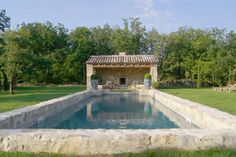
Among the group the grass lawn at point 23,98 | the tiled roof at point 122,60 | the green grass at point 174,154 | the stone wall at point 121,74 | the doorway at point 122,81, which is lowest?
the green grass at point 174,154


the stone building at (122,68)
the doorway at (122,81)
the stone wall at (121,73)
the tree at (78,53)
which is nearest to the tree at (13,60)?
the stone building at (122,68)

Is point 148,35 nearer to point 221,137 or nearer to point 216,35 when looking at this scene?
point 216,35

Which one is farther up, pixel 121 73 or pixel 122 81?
pixel 121 73

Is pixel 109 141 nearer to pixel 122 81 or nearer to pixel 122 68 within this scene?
pixel 122 68

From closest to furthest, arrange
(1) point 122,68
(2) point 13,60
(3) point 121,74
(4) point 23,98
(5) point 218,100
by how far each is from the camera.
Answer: (5) point 218,100 < (4) point 23,98 < (2) point 13,60 < (1) point 122,68 < (3) point 121,74

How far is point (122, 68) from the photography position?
1203 inches

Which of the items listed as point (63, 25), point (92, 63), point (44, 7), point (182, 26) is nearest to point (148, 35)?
point (182, 26)

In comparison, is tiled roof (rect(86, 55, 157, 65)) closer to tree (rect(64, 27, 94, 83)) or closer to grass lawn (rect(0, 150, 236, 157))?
tree (rect(64, 27, 94, 83))

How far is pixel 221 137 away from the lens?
457 cm

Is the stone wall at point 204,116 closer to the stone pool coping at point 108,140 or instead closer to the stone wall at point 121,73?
the stone pool coping at point 108,140

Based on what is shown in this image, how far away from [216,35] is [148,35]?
341 inches

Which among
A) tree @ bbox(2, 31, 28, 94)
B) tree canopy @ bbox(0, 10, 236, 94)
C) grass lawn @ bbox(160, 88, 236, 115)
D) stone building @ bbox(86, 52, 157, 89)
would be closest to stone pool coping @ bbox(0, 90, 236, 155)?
grass lawn @ bbox(160, 88, 236, 115)

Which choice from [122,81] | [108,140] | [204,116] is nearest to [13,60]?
[204,116]

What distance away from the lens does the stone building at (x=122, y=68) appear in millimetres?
27906
